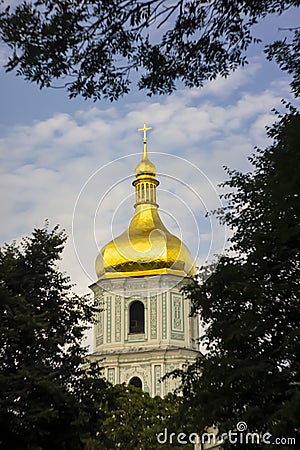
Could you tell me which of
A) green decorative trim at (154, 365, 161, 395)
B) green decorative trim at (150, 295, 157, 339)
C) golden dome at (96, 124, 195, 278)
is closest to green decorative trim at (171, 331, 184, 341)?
green decorative trim at (150, 295, 157, 339)

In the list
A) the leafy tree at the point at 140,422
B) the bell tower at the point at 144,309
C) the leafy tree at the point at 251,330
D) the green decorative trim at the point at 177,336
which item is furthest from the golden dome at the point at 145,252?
the leafy tree at the point at 251,330

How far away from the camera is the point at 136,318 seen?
45188 mm

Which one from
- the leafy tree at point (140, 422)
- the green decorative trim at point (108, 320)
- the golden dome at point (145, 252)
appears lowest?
the leafy tree at point (140, 422)

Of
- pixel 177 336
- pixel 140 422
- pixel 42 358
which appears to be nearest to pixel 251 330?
pixel 42 358

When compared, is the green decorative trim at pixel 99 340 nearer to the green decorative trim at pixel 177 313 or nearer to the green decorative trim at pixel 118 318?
the green decorative trim at pixel 118 318

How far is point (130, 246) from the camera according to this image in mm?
47062

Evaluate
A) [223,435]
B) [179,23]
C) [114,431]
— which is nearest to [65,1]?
[179,23]

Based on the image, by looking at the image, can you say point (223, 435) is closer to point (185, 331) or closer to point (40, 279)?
point (40, 279)

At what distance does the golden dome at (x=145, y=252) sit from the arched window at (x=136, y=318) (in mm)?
1961

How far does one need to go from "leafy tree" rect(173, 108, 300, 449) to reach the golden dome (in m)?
28.8

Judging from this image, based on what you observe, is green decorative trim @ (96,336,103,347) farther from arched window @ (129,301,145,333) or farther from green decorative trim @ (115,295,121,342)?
arched window @ (129,301,145,333)

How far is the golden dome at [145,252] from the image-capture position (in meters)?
45.8

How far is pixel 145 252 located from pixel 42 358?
95.6 ft

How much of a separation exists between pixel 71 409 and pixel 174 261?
28.9m
